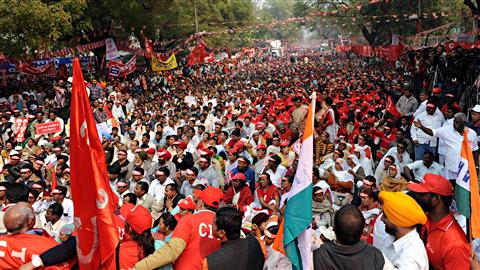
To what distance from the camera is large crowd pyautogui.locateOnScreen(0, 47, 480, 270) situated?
2.87 m

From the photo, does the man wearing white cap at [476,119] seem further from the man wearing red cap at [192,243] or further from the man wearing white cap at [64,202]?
the man wearing white cap at [64,202]

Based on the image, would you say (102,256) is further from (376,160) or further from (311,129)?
A: (376,160)

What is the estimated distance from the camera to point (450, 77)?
416 inches

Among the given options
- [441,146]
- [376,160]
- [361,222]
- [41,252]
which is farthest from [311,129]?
[376,160]

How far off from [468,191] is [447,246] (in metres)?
0.35

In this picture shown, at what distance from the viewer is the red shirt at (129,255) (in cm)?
307

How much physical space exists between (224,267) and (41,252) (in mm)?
1129

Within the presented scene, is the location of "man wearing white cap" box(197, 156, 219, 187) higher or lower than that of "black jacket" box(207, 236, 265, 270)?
lower

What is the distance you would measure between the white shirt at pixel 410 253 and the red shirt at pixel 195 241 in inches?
46.0

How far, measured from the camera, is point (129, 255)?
3.11 metres

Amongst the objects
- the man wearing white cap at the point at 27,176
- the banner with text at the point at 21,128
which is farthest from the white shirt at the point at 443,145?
the banner with text at the point at 21,128

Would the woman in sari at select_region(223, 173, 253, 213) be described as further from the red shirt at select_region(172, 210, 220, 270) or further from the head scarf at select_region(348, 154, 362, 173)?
the red shirt at select_region(172, 210, 220, 270)

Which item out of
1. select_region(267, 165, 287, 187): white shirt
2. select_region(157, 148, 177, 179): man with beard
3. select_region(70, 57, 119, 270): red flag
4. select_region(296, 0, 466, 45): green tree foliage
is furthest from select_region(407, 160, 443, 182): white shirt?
select_region(296, 0, 466, 45): green tree foliage

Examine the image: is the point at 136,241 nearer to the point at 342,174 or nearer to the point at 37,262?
the point at 37,262
